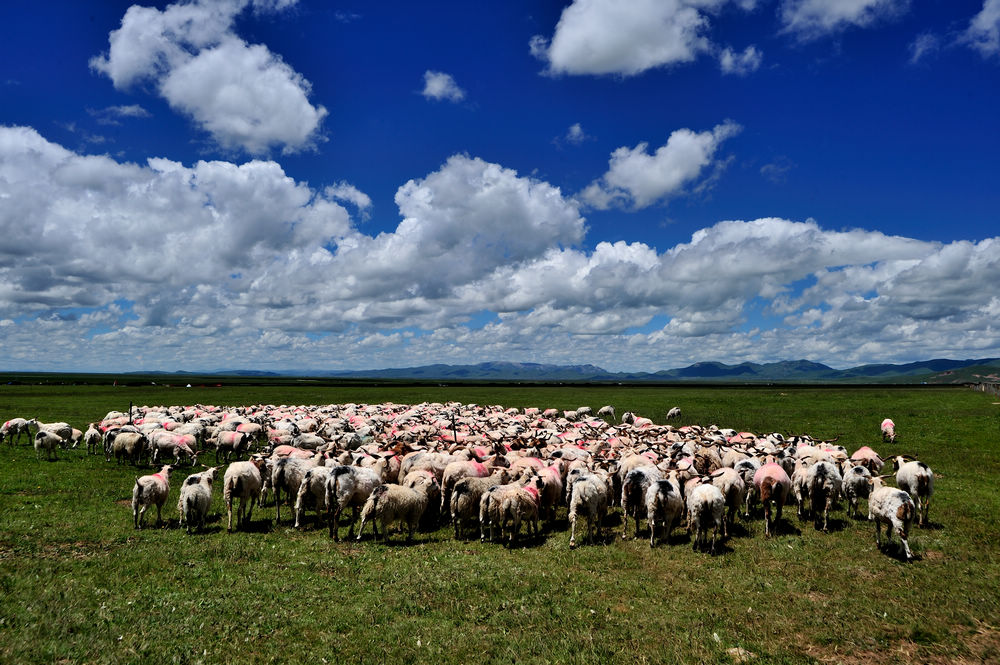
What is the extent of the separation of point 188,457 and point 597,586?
25.3m

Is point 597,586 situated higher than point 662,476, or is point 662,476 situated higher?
point 662,476


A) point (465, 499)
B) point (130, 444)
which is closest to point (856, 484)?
point (465, 499)

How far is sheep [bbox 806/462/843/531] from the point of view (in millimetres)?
15469

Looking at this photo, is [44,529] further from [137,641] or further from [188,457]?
[188,457]

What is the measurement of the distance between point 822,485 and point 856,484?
2.56 m

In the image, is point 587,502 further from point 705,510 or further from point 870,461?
Answer: point 870,461

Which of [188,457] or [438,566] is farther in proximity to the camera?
[188,457]

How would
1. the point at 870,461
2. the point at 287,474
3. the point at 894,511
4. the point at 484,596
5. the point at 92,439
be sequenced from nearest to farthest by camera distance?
the point at 484,596
the point at 894,511
the point at 287,474
the point at 870,461
the point at 92,439

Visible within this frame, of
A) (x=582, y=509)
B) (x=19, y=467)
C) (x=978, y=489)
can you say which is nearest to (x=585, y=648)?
(x=582, y=509)

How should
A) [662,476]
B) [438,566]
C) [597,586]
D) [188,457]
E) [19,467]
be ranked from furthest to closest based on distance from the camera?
[188,457], [19,467], [662,476], [438,566], [597,586]

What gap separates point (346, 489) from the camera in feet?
51.7

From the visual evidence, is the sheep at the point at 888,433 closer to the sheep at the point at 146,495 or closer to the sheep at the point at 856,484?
the sheep at the point at 856,484

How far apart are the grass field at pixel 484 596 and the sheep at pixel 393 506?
25.6 inches

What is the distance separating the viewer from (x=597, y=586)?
1159cm
